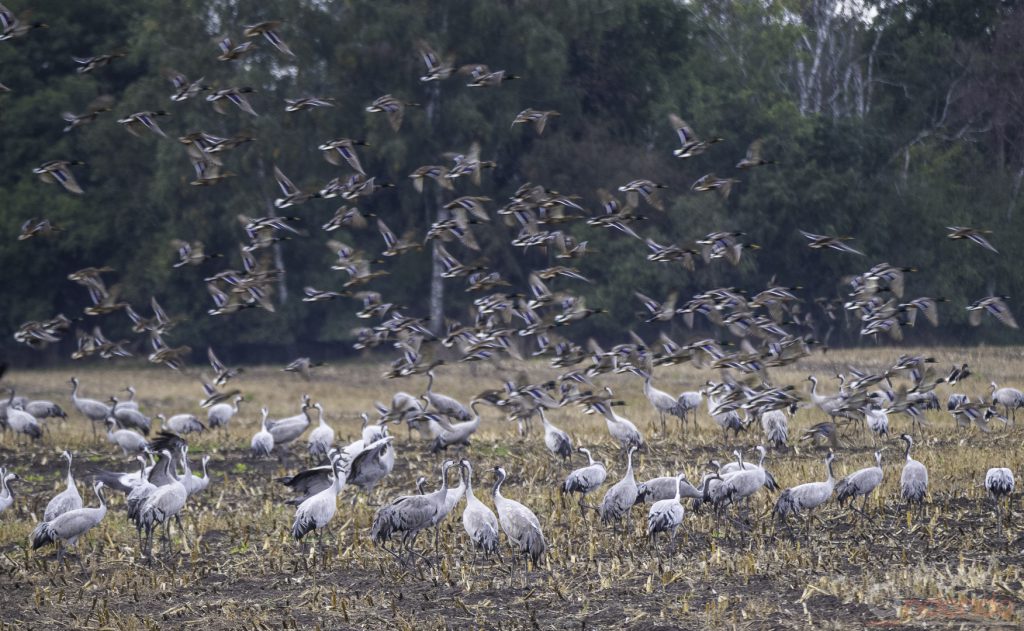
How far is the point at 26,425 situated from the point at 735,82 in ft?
112

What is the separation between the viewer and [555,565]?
44.0ft

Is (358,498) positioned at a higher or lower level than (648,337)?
higher

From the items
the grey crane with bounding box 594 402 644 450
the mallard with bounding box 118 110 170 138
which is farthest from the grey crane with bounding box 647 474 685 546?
the mallard with bounding box 118 110 170 138

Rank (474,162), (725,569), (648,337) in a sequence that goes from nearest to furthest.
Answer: (725,569), (474,162), (648,337)

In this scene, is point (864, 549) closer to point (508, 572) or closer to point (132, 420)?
point (508, 572)

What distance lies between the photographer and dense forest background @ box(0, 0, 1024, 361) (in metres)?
43.5

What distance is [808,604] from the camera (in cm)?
1159

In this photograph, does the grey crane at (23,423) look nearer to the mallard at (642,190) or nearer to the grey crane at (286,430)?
the grey crane at (286,430)

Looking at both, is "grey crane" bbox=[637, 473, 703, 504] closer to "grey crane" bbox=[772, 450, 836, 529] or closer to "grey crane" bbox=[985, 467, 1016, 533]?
"grey crane" bbox=[772, 450, 836, 529]

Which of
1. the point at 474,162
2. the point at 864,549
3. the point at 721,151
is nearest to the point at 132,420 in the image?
the point at 474,162

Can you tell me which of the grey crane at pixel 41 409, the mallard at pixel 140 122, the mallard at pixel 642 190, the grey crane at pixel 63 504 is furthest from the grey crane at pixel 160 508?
the grey crane at pixel 41 409

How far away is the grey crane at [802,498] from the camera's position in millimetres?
14711

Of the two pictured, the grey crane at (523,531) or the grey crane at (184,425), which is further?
the grey crane at (184,425)

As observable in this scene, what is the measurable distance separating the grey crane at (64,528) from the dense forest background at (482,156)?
2811cm
